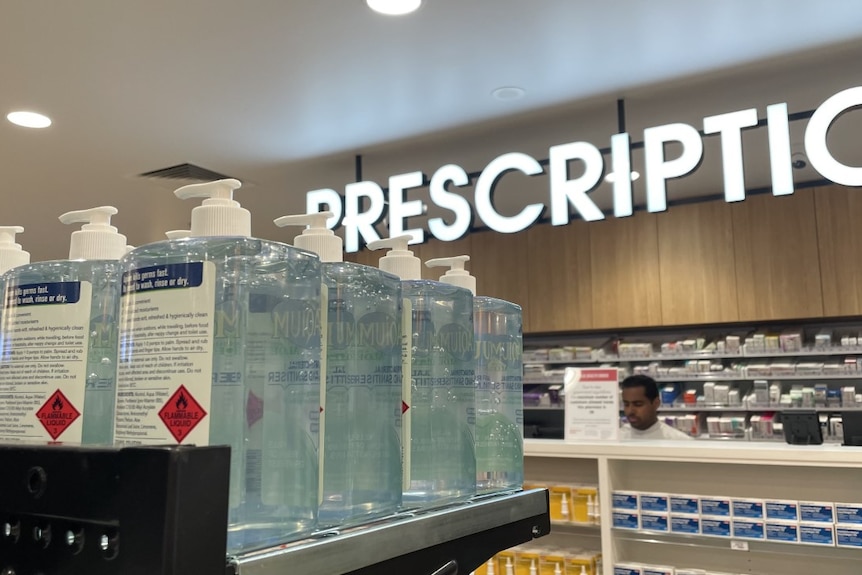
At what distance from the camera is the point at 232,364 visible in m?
0.61

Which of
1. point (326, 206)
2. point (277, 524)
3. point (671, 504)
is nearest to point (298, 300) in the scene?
point (277, 524)

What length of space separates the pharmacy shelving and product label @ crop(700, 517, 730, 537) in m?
0.07

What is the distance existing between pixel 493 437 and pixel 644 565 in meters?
2.23

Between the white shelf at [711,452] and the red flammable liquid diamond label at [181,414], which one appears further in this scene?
the white shelf at [711,452]

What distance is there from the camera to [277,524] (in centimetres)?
62

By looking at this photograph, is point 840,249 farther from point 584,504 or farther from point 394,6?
point 394,6

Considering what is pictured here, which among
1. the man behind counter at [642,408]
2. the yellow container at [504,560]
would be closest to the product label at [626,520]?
the yellow container at [504,560]

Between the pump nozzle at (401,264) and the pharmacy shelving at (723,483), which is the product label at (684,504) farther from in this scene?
the pump nozzle at (401,264)

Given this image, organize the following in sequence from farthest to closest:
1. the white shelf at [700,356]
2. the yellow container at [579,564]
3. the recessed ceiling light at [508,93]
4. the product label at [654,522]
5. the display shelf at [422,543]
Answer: the white shelf at [700,356], the recessed ceiling light at [508,93], the yellow container at [579,564], the product label at [654,522], the display shelf at [422,543]

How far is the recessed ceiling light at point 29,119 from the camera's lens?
13.2ft

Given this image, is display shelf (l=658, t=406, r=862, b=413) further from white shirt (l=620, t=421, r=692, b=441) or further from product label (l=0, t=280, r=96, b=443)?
product label (l=0, t=280, r=96, b=443)

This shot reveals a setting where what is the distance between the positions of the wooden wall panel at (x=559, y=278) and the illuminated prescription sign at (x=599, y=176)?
1841mm

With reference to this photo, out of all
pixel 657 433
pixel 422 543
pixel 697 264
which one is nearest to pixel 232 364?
pixel 422 543

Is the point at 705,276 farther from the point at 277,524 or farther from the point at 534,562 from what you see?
the point at 277,524
